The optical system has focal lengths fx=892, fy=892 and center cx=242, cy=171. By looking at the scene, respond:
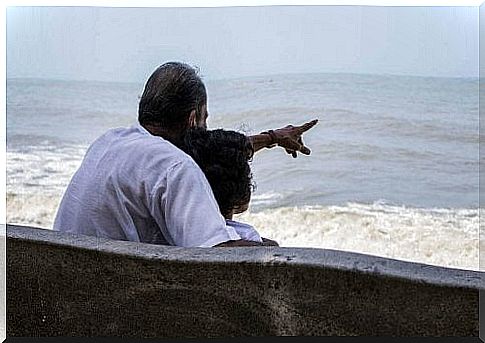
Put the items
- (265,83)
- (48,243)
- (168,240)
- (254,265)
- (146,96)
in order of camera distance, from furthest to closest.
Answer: (265,83) < (146,96) < (168,240) < (48,243) < (254,265)

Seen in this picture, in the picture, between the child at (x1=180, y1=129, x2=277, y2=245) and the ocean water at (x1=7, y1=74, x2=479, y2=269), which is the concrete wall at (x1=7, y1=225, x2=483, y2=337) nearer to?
the child at (x1=180, y1=129, x2=277, y2=245)

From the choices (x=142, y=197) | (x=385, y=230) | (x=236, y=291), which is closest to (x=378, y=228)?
(x=385, y=230)

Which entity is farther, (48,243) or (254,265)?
(48,243)

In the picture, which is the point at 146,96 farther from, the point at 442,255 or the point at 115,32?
the point at 442,255

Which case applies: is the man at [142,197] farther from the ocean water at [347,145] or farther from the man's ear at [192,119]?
the ocean water at [347,145]

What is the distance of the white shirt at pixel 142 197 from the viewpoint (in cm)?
199

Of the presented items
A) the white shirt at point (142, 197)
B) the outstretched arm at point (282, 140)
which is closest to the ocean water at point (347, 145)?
the outstretched arm at point (282, 140)

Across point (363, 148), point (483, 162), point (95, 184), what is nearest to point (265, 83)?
point (363, 148)

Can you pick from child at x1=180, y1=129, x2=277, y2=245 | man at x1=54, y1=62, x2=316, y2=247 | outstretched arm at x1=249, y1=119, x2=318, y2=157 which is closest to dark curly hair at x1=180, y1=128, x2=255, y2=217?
child at x1=180, y1=129, x2=277, y2=245

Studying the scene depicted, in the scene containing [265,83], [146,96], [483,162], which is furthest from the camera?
[265,83]

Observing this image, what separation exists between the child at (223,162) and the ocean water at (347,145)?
1.28 meters

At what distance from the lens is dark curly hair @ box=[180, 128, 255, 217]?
237cm

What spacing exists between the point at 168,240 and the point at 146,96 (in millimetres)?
541

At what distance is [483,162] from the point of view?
3.47 metres
